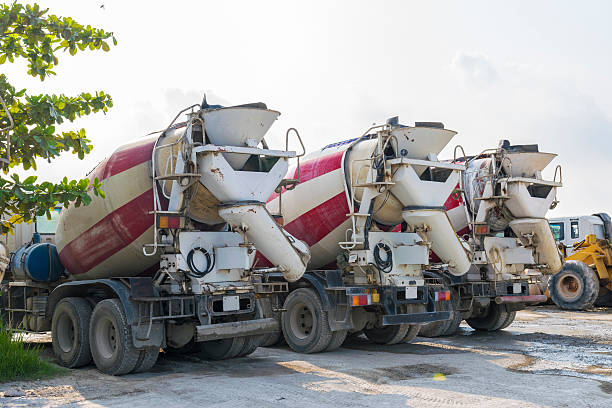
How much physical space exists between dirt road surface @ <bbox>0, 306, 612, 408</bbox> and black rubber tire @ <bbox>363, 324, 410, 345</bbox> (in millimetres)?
159

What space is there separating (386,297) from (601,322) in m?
7.17

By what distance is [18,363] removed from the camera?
8125 mm

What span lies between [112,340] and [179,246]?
1501mm

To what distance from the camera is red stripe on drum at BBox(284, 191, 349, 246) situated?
10.5 metres

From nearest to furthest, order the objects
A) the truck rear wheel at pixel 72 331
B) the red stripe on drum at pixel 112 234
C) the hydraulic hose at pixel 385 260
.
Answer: the red stripe on drum at pixel 112 234, the truck rear wheel at pixel 72 331, the hydraulic hose at pixel 385 260

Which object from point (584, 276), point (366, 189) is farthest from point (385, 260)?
point (584, 276)

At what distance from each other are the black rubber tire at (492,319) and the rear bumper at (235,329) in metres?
5.94

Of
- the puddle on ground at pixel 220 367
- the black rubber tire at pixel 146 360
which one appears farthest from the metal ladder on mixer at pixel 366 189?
the black rubber tire at pixel 146 360

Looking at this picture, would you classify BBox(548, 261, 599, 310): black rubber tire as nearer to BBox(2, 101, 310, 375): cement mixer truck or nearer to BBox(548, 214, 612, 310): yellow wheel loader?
BBox(548, 214, 612, 310): yellow wheel loader

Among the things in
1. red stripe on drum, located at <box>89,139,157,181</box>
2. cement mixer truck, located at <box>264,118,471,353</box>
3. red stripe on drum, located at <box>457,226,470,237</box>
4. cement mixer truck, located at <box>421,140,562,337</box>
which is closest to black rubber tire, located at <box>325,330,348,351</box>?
cement mixer truck, located at <box>264,118,471,353</box>

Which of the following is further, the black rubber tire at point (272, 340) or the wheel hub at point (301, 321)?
the black rubber tire at point (272, 340)

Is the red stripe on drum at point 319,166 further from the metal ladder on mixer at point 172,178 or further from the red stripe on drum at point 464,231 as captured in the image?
the red stripe on drum at point 464,231

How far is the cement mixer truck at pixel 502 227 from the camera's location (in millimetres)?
12273

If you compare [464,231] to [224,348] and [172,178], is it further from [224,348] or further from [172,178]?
[172,178]
